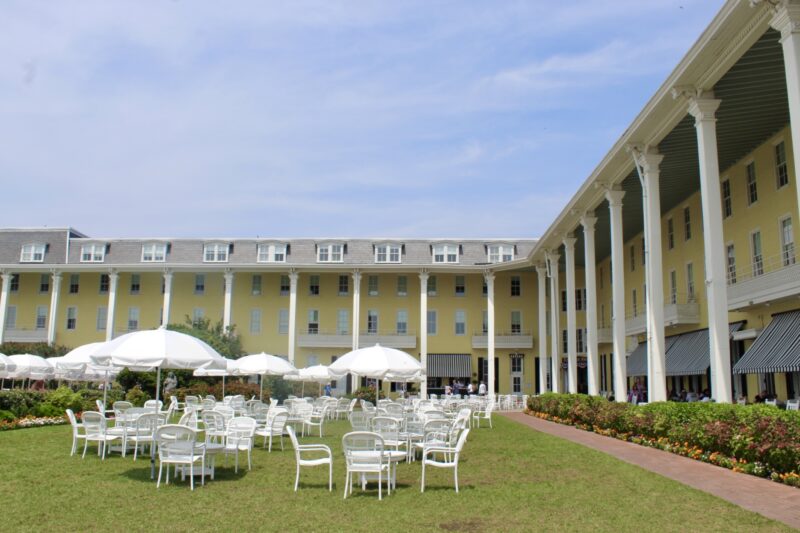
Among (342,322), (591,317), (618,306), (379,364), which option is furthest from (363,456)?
(342,322)

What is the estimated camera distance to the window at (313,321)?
48000mm

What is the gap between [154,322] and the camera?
49.0m

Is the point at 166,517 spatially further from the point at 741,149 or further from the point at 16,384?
the point at 16,384

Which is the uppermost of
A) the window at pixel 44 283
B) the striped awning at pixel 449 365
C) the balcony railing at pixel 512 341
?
the window at pixel 44 283

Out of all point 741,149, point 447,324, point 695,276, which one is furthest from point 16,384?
point 741,149

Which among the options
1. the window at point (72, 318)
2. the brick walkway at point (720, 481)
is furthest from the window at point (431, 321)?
the brick walkway at point (720, 481)

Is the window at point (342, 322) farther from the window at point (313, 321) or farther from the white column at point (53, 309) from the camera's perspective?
the white column at point (53, 309)

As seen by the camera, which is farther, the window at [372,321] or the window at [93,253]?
the window at [93,253]

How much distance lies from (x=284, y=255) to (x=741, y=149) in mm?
32074

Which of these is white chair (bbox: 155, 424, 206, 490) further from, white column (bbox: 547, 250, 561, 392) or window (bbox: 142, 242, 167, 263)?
window (bbox: 142, 242, 167, 263)

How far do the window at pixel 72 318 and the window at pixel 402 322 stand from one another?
21886 mm

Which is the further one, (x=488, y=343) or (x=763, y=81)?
(x=488, y=343)

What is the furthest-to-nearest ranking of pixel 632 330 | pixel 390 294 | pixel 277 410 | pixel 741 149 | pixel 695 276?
1. pixel 390 294
2. pixel 632 330
3. pixel 695 276
4. pixel 741 149
5. pixel 277 410

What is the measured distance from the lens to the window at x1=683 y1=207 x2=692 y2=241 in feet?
98.3
